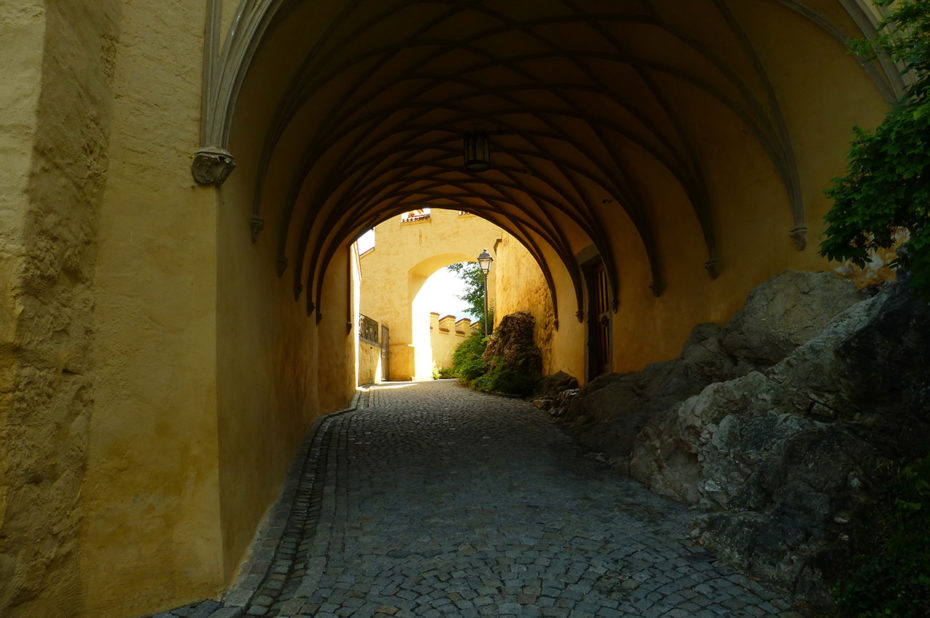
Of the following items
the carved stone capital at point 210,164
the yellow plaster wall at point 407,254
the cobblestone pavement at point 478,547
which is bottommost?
the cobblestone pavement at point 478,547

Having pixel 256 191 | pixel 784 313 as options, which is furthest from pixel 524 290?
pixel 256 191

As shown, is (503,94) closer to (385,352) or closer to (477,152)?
(477,152)

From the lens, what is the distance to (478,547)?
4.03 meters

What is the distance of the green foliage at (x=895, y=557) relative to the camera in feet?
8.86

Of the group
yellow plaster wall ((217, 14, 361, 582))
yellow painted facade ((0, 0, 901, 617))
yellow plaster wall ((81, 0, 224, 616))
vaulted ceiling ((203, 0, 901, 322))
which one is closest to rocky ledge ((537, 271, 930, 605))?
yellow painted facade ((0, 0, 901, 617))

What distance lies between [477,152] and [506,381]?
7092 millimetres

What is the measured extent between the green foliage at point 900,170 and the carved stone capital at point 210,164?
3262 mm

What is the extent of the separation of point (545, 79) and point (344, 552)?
6000mm

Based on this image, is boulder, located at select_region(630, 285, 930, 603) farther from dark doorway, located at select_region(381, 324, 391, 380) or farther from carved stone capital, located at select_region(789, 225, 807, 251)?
dark doorway, located at select_region(381, 324, 391, 380)

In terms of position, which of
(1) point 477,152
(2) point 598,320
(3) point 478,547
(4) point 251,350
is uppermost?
(1) point 477,152

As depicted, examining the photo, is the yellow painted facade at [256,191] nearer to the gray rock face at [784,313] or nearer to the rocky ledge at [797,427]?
the gray rock face at [784,313]

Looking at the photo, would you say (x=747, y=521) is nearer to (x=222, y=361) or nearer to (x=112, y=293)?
(x=222, y=361)

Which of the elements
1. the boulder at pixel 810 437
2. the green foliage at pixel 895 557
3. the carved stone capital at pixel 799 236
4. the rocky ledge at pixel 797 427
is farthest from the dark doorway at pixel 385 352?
the green foliage at pixel 895 557

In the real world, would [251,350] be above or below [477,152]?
below
